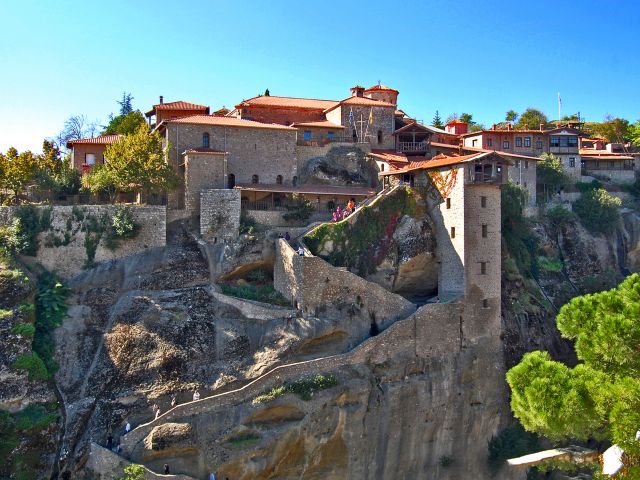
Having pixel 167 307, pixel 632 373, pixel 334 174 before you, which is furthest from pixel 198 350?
pixel 632 373

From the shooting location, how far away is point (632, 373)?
2106 centimetres

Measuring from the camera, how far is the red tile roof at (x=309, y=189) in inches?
1731

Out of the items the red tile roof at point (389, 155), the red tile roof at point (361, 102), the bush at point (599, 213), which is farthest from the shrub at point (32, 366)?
the bush at point (599, 213)

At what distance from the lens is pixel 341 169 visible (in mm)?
48750

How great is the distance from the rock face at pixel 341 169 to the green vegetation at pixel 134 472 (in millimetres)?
22971

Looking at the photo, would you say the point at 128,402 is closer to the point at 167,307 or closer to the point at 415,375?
the point at 167,307

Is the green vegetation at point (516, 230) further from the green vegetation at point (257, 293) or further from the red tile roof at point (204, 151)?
the red tile roof at point (204, 151)

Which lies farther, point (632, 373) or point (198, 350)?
point (198, 350)

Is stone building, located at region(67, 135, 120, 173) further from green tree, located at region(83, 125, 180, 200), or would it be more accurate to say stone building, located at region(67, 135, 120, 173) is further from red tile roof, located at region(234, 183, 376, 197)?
red tile roof, located at region(234, 183, 376, 197)

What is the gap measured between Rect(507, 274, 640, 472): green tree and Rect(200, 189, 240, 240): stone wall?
21.8 metres

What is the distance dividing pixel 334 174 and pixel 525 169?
1422 centimetres

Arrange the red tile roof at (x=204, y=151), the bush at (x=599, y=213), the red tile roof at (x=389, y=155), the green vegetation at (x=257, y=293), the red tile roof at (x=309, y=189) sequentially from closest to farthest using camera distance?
the green vegetation at (x=257, y=293) < the red tile roof at (x=204, y=151) < the red tile roof at (x=309, y=189) < the red tile roof at (x=389, y=155) < the bush at (x=599, y=213)

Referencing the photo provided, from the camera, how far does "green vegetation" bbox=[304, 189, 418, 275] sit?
1599 inches

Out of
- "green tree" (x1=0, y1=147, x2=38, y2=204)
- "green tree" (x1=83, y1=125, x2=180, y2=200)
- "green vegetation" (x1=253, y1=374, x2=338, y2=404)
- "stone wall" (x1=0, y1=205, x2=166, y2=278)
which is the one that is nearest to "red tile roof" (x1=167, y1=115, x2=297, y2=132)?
"green tree" (x1=83, y1=125, x2=180, y2=200)
